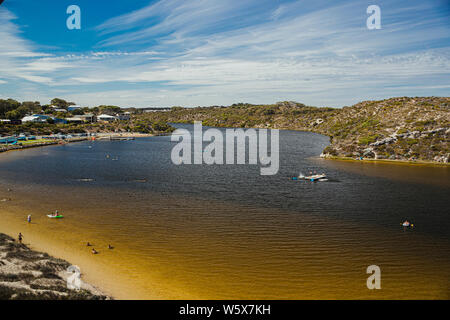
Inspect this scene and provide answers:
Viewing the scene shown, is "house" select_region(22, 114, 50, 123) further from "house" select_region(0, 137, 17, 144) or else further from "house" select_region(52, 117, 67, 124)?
"house" select_region(0, 137, 17, 144)

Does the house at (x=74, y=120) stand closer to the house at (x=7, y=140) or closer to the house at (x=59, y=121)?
the house at (x=59, y=121)

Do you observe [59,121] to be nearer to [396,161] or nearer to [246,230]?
[396,161]

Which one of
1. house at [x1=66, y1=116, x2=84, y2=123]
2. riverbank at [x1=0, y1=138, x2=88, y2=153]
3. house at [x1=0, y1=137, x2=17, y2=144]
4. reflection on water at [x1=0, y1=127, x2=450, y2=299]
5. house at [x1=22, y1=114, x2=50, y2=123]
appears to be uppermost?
house at [x1=66, y1=116, x2=84, y2=123]

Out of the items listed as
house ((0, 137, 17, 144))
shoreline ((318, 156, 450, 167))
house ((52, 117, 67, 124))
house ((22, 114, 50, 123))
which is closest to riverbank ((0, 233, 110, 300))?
shoreline ((318, 156, 450, 167))

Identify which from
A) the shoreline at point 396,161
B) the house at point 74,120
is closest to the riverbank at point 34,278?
the shoreline at point 396,161

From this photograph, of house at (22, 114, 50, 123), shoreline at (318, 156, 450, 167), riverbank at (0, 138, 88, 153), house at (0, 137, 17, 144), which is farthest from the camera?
house at (22, 114, 50, 123)

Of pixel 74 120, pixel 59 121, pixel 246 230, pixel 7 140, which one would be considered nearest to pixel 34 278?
pixel 246 230
